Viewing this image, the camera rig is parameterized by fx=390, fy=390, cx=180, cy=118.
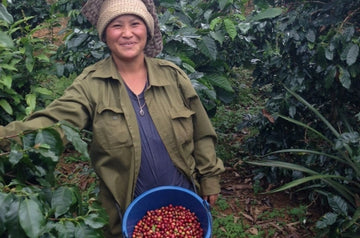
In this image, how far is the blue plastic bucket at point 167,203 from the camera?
1.90 metres

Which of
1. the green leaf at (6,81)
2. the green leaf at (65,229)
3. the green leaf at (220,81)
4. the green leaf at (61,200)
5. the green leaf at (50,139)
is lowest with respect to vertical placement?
the green leaf at (220,81)

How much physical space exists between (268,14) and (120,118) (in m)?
1.88

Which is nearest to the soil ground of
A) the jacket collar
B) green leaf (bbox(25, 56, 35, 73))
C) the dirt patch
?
the dirt patch

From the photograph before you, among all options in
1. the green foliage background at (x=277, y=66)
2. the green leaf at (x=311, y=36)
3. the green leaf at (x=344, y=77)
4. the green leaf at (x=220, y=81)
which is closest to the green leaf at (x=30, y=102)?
the green foliage background at (x=277, y=66)

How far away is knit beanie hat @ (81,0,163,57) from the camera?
1845 mm

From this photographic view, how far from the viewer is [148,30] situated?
6.57 feet

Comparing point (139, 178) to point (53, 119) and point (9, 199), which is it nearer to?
point (53, 119)

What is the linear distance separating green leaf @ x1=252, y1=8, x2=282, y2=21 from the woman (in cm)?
139

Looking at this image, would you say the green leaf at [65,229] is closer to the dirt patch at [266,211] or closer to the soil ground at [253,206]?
the soil ground at [253,206]

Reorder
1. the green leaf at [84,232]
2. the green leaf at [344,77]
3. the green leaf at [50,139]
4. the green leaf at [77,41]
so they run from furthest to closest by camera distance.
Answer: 1. the green leaf at [77,41]
2. the green leaf at [344,77]
3. the green leaf at [50,139]
4. the green leaf at [84,232]

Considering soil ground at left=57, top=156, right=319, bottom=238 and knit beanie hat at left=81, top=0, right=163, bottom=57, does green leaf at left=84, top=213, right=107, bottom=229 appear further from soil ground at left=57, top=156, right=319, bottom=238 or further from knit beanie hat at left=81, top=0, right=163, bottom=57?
soil ground at left=57, top=156, right=319, bottom=238

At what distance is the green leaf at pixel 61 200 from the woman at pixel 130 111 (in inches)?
20.9

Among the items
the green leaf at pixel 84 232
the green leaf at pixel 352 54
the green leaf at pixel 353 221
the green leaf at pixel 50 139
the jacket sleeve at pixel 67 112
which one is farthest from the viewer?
the green leaf at pixel 352 54

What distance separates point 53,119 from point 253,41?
8.63 feet
